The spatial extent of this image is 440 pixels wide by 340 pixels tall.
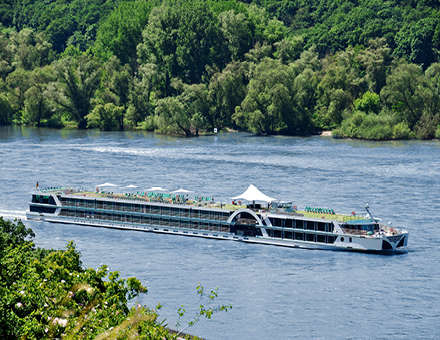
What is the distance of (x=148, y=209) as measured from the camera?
8081 centimetres

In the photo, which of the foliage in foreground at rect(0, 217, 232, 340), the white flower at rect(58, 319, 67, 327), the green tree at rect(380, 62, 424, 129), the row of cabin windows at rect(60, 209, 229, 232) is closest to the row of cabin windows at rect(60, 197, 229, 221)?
the row of cabin windows at rect(60, 209, 229, 232)

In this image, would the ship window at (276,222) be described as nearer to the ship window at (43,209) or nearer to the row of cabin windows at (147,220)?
the row of cabin windows at (147,220)

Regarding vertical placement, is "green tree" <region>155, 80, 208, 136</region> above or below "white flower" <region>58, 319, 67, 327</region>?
above

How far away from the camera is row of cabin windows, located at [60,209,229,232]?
76812 mm

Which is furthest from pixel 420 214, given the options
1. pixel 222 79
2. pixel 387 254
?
pixel 222 79

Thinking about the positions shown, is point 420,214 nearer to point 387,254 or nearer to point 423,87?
point 387,254

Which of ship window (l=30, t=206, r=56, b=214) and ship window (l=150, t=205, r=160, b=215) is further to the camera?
ship window (l=30, t=206, r=56, b=214)

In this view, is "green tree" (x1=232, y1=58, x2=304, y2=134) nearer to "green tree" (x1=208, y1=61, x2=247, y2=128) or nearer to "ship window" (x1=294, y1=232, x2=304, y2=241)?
"green tree" (x1=208, y1=61, x2=247, y2=128)

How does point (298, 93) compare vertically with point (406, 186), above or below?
above

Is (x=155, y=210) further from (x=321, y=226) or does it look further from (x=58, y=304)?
(x=58, y=304)

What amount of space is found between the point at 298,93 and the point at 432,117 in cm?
3562

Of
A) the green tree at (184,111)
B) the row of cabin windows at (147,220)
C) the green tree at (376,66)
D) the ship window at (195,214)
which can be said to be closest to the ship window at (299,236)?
the row of cabin windows at (147,220)

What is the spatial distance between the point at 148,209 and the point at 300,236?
62.9 feet

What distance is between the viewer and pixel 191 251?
6869 cm
